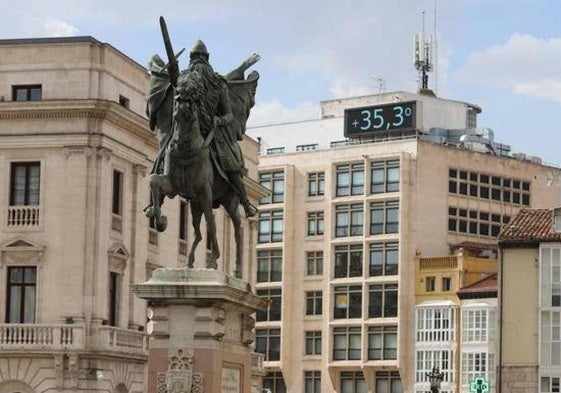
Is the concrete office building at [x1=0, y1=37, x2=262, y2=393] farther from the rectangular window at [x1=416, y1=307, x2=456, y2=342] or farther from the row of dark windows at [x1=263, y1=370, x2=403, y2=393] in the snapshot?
the row of dark windows at [x1=263, y1=370, x2=403, y2=393]

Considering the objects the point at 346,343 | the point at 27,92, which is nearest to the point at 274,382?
the point at 346,343

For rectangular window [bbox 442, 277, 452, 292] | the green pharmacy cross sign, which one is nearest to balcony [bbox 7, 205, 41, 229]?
the green pharmacy cross sign

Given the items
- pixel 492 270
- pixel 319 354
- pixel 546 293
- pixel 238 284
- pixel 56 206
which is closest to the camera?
pixel 238 284

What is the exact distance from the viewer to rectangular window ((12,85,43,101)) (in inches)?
2484

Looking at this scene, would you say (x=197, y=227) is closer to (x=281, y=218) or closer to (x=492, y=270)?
(x=492, y=270)

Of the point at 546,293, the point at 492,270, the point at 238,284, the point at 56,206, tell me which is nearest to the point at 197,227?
the point at 238,284

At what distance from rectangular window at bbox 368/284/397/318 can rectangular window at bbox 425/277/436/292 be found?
7.63 ft

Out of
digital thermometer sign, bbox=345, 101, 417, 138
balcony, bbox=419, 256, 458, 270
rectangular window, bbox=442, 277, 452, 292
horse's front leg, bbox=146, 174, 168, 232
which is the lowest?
horse's front leg, bbox=146, 174, 168, 232

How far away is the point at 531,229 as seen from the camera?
3410 inches

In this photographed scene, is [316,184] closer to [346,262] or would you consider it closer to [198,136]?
[346,262]

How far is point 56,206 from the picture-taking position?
62.2 m

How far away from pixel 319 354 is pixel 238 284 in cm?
9250

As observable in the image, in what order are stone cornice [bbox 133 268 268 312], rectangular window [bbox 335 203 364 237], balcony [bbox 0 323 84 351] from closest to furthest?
stone cornice [bbox 133 268 268 312], balcony [bbox 0 323 84 351], rectangular window [bbox 335 203 364 237]

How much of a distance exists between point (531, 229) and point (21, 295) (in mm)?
33671
